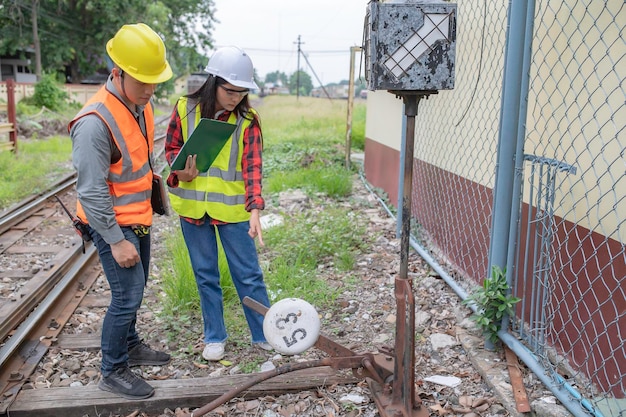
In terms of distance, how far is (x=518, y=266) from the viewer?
3.29m

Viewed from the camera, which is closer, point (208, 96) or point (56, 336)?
point (208, 96)

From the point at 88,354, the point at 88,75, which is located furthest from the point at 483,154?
the point at 88,75

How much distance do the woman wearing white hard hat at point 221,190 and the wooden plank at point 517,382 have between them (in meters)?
1.52

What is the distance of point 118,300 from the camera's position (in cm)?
306

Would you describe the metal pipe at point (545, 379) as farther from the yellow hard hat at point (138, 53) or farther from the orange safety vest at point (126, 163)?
the yellow hard hat at point (138, 53)

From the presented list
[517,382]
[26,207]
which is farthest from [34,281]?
[517,382]

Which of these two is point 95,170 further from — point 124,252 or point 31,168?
point 31,168

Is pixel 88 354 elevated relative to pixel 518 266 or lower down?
lower down

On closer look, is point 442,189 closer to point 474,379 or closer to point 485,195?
point 485,195

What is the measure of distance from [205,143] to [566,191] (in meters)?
1.96

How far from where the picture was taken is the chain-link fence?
A: 8.44 feet

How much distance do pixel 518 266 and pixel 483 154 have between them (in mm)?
1149

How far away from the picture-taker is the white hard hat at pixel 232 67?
3.08 m

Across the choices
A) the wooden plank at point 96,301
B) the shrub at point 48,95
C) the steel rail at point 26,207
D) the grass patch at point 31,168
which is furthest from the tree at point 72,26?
the wooden plank at point 96,301
